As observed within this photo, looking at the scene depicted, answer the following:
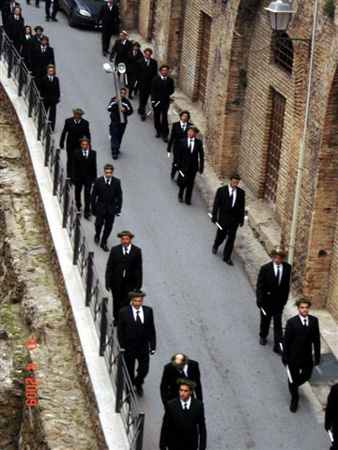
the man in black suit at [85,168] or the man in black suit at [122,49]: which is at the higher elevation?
the man in black suit at [122,49]

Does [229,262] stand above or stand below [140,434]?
below

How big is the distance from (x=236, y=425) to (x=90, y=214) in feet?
21.5

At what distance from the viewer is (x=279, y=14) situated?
61.6 ft

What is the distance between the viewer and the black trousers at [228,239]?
67.2 ft

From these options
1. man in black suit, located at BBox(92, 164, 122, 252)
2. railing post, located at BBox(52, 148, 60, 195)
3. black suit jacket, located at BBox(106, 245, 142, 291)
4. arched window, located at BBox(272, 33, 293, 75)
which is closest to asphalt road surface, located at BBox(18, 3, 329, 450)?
man in black suit, located at BBox(92, 164, 122, 252)

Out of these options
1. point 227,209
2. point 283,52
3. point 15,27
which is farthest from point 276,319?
point 15,27

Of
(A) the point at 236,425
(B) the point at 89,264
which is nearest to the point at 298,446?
(A) the point at 236,425

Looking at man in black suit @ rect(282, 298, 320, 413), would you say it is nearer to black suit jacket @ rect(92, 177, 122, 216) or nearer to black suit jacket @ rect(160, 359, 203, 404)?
black suit jacket @ rect(160, 359, 203, 404)

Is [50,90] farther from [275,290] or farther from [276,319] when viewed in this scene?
[276,319]

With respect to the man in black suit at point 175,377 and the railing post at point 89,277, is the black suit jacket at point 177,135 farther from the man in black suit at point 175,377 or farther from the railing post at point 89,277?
the man in black suit at point 175,377

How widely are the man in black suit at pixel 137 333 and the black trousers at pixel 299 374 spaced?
1.84 metres

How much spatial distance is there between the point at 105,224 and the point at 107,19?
11046 mm

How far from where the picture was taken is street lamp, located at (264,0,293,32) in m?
18.7

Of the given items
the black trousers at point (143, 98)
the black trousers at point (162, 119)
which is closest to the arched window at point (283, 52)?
the black trousers at point (162, 119)
